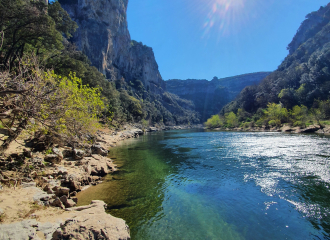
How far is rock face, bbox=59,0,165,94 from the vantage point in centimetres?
11162

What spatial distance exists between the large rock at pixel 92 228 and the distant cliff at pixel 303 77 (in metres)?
91.8

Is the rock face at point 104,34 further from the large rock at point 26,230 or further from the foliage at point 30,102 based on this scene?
the large rock at point 26,230

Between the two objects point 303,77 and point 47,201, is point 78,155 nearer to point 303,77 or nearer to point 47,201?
point 47,201

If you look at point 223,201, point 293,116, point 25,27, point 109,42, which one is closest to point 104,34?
point 109,42

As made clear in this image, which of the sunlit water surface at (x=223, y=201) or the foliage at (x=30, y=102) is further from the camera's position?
the sunlit water surface at (x=223, y=201)

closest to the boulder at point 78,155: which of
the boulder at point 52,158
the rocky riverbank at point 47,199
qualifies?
the rocky riverbank at point 47,199

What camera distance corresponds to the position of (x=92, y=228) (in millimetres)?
5469

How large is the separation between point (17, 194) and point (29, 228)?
339 centimetres

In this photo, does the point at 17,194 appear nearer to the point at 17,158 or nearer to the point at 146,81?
the point at 17,158

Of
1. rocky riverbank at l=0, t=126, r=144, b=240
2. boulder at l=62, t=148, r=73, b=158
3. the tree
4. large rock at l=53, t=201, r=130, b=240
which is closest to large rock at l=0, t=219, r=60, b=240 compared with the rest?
rocky riverbank at l=0, t=126, r=144, b=240

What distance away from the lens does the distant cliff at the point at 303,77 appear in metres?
77.6

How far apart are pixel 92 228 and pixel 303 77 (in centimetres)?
11325

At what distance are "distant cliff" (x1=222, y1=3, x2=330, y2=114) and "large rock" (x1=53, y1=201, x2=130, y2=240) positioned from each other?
9176cm

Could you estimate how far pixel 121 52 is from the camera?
14600cm
